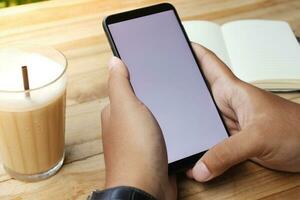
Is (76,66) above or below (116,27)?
below

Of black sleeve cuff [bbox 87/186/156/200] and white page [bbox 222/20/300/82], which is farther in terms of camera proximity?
white page [bbox 222/20/300/82]

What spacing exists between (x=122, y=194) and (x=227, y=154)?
0.17 m

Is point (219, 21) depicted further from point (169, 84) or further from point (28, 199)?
point (28, 199)

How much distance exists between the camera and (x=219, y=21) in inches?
40.2

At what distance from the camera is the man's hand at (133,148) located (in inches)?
21.5

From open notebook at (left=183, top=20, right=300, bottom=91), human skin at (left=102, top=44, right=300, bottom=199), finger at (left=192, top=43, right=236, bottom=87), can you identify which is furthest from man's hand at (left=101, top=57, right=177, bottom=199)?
open notebook at (left=183, top=20, right=300, bottom=91)

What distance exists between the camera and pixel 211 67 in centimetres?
74

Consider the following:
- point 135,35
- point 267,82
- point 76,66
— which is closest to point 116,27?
point 135,35

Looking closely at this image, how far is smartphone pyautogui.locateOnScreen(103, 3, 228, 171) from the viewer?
0.68 m

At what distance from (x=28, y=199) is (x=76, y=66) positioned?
1.01 feet

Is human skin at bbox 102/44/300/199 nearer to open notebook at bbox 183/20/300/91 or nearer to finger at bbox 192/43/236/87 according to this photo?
finger at bbox 192/43/236/87

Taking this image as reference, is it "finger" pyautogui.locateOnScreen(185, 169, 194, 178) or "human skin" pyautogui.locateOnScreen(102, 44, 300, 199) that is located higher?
"human skin" pyautogui.locateOnScreen(102, 44, 300, 199)

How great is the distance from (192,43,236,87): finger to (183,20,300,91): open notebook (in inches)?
4.5

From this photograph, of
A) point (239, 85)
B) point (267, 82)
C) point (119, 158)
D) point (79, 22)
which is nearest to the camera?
point (119, 158)
